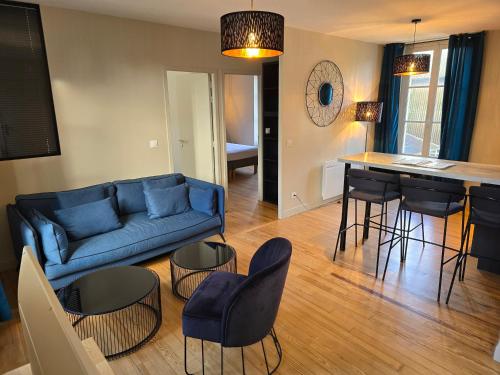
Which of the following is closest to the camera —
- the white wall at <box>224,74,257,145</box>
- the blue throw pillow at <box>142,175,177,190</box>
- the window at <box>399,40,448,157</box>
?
the blue throw pillow at <box>142,175,177,190</box>

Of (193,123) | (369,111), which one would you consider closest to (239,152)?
(193,123)

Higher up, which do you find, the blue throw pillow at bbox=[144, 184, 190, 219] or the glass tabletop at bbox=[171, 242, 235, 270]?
the blue throw pillow at bbox=[144, 184, 190, 219]

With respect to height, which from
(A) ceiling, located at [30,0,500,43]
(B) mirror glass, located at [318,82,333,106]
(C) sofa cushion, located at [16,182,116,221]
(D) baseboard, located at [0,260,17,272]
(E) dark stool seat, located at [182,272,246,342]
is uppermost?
(A) ceiling, located at [30,0,500,43]

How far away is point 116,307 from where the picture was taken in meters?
2.18

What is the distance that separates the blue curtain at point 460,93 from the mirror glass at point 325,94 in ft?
6.05

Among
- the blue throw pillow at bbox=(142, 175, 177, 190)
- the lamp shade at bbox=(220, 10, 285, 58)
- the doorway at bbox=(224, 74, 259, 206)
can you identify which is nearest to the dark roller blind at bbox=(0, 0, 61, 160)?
the blue throw pillow at bbox=(142, 175, 177, 190)

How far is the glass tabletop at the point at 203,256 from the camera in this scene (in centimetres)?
275

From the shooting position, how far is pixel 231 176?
25.0ft

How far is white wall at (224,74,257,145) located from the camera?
8.56 meters

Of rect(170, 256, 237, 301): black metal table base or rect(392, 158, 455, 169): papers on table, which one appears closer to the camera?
rect(170, 256, 237, 301): black metal table base

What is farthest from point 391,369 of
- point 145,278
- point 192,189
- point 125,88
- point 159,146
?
point 125,88

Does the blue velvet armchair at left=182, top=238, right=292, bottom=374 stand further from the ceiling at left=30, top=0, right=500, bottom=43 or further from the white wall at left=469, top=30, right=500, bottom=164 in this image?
the white wall at left=469, top=30, right=500, bottom=164

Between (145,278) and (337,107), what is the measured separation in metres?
4.12

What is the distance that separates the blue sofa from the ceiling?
5.98ft
